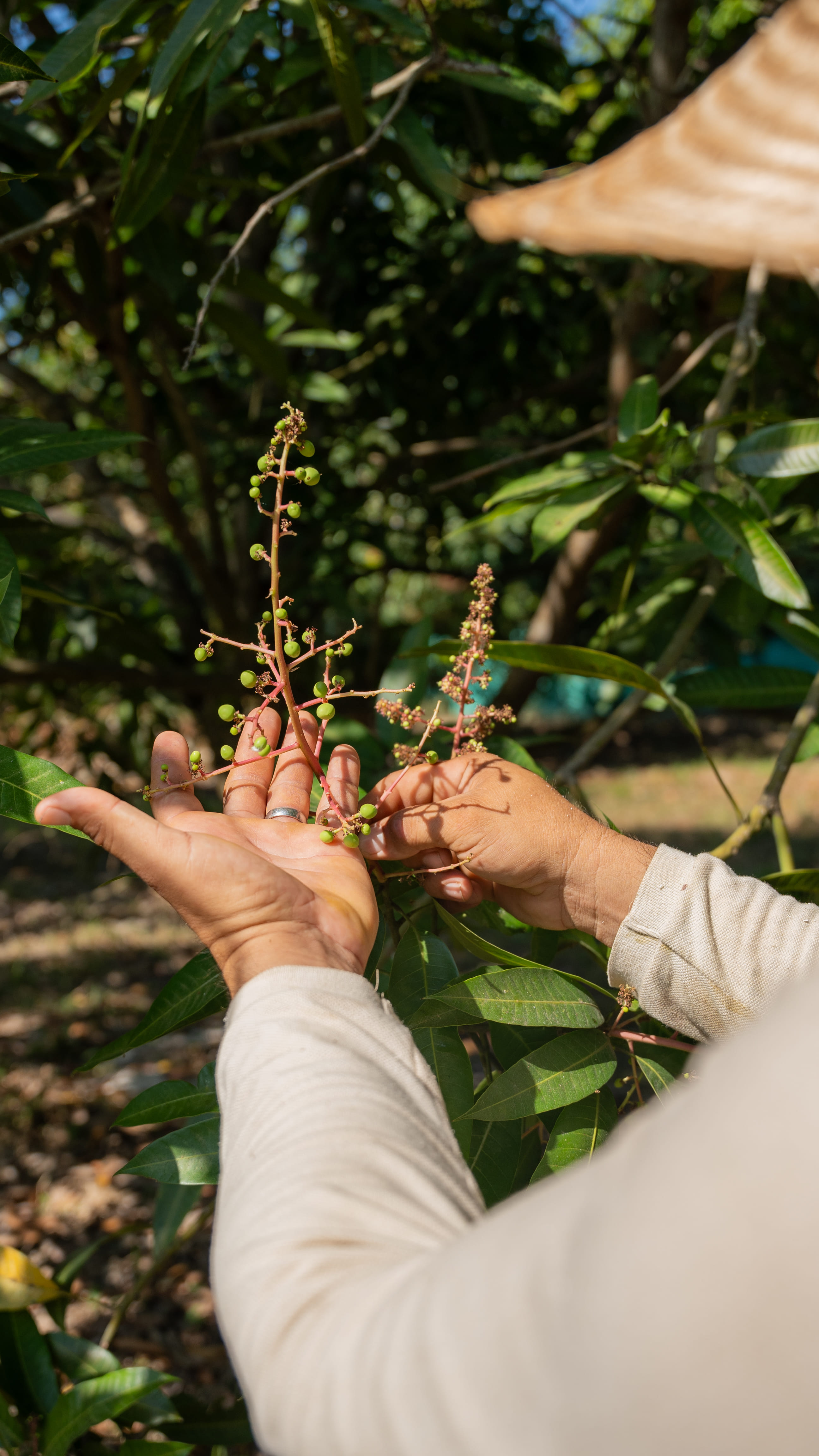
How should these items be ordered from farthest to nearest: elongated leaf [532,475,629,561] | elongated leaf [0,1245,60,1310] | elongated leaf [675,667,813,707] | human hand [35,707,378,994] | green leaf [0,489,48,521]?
elongated leaf [675,667,813,707] → elongated leaf [532,475,629,561] → elongated leaf [0,1245,60,1310] → green leaf [0,489,48,521] → human hand [35,707,378,994]

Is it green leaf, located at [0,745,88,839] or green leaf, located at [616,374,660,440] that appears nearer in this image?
green leaf, located at [0,745,88,839]

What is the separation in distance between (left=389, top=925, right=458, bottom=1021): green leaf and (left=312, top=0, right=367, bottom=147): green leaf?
1.20 meters

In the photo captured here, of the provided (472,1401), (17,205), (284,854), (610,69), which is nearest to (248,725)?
(284,854)

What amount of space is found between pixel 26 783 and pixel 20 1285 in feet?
3.05

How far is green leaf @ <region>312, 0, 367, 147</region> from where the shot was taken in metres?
1.34

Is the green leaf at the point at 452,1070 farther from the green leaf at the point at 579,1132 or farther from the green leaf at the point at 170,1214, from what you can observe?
the green leaf at the point at 170,1214

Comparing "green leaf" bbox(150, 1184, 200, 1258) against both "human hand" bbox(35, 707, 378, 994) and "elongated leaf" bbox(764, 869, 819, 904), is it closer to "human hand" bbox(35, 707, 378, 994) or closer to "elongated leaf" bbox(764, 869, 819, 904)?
"human hand" bbox(35, 707, 378, 994)

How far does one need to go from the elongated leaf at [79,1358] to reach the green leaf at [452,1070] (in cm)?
80

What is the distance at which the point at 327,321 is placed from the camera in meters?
2.91

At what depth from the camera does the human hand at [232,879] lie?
2.77ft

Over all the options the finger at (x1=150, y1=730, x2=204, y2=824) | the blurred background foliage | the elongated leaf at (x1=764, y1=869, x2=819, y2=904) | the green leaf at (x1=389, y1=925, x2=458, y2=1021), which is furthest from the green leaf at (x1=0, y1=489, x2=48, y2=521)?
the elongated leaf at (x1=764, y1=869, x2=819, y2=904)

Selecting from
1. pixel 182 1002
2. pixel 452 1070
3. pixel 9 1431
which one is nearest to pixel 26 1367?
pixel 9 1431

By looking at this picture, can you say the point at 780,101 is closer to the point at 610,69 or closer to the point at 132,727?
the point at 132,727

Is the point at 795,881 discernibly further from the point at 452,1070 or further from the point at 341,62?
the point at 341,62
